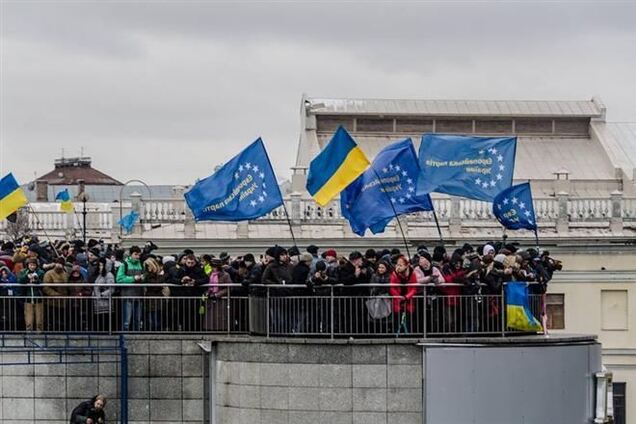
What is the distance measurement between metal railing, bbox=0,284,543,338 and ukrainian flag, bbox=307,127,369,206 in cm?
278

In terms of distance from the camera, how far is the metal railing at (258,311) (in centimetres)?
2970

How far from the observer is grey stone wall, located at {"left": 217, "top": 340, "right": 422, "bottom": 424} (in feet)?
96.1

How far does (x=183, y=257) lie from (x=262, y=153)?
2.44 meters

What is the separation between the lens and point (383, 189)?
3350 centimetres

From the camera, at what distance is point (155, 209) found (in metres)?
70.0

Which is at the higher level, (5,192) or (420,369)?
(5,192)

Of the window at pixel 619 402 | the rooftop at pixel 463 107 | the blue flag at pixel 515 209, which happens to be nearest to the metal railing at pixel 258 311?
the blue flag at pixel 515 209

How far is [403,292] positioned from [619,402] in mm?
37250

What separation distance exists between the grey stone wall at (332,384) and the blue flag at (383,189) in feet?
14.1

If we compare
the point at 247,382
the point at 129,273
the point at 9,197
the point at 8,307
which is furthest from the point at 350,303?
the point at 9,197

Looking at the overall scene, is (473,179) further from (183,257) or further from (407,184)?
(183,257)

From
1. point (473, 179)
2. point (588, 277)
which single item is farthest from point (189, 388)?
point (588, 277)

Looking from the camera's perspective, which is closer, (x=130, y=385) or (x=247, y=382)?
(x=247, y=382)

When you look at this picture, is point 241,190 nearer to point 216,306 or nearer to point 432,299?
point 216,306
